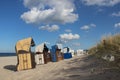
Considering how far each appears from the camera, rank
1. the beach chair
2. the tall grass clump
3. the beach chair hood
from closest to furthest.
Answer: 1. the tall grass clump
2. the beach chair
3. the beach chair hood

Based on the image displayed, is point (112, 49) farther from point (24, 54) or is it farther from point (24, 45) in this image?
point (24, 45)

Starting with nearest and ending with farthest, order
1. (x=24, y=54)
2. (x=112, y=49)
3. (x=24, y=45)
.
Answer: (x=112, y=49) → (x=24, y=54) → (x=24, y=45)

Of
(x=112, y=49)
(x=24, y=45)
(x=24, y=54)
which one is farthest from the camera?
(x=24, y=45)

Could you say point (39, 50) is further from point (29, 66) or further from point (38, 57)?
point (29, 66)

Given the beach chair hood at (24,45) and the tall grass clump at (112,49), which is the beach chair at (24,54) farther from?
the tall grass clump at (112,49)

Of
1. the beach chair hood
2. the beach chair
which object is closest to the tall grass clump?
the beach chair

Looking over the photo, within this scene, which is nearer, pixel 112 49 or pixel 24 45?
pixel 112 49

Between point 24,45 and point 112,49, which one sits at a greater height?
point 24,45

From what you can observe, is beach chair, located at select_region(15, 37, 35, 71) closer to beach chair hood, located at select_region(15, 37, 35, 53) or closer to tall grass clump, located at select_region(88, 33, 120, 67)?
beach chair hood, located at select_region(15, 37, 35, 53)

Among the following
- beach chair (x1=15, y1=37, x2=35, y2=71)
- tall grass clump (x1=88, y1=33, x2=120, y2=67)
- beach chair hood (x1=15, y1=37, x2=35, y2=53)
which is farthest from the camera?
beach chair hood (x1=15, y1=37, x2=35, y2=53)

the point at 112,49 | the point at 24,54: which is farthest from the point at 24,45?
the point at 112,49

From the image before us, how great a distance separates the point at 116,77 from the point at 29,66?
12.6 meters

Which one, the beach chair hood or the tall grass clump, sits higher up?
the beach chair hood

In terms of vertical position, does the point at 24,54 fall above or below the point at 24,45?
below
